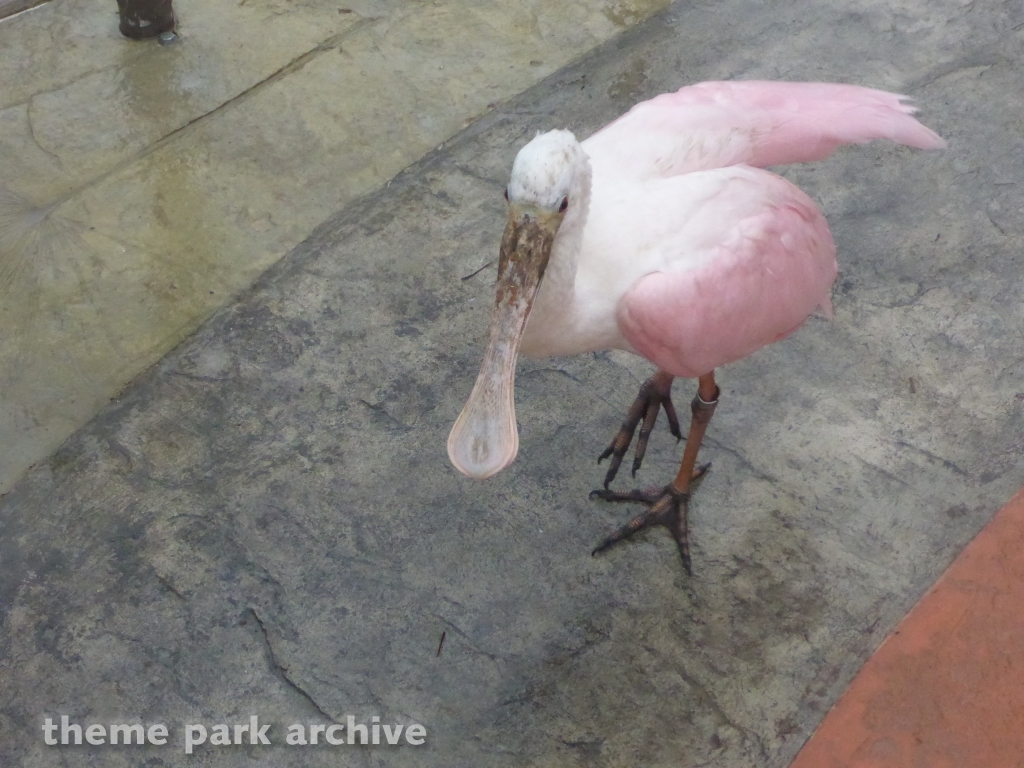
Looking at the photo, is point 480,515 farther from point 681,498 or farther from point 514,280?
point 514,280

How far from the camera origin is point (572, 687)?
2863 millimetres

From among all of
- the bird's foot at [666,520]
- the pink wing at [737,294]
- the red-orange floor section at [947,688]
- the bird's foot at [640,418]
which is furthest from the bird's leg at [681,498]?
the red-orange floor section at [947,688]

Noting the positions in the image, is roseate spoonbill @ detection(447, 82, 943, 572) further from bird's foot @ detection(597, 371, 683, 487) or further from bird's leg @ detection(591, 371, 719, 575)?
bird's foot @ detection(597, 371, 683, 487)

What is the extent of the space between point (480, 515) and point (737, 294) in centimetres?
101

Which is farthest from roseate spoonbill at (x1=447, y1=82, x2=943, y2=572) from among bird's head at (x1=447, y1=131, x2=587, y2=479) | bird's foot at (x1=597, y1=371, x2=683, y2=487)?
bird's foot at (x1=597, y1=371, x2=683, y2=487)

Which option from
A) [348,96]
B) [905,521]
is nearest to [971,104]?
[905,521]

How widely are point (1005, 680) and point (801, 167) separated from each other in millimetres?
2140

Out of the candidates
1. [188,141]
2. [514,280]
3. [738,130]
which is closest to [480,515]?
[514,280]

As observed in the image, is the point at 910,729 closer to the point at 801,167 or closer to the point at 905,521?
the point at 905,521

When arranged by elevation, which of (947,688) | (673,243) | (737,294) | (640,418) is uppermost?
(673,243)

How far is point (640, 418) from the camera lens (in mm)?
3348

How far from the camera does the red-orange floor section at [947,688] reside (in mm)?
2619

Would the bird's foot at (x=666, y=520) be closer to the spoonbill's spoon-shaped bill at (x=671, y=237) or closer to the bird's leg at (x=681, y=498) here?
the bird's leg at (x=681, y=498)

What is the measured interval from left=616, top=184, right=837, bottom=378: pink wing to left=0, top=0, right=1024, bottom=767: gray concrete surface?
22.4 inches
